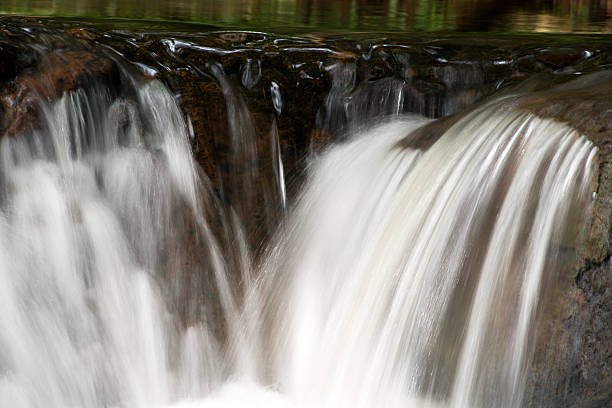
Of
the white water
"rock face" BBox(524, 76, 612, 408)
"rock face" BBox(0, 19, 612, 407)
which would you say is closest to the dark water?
"rock face" BBox(0, 19, 612, 407)

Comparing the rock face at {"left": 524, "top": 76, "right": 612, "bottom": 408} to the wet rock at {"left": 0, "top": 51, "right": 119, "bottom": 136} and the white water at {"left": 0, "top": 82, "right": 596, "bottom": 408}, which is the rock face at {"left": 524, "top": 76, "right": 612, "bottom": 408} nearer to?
the white water at {"left": 0, "top": 82, "right": 596, "bottom": 408}

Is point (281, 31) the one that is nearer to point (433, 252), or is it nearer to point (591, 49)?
point (591, 49)

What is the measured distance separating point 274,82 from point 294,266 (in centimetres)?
106

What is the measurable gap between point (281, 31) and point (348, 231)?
172 cm

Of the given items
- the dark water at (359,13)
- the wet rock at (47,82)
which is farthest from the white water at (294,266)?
the dark water at (359,13)

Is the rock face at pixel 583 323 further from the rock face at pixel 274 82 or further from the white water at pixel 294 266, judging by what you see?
the rock face at pixel 274 82

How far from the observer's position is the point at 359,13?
7730 millimetres

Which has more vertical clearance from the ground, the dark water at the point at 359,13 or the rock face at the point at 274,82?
the dark water at the point at 359,13

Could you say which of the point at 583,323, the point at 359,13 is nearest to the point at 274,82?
the point at 583,323

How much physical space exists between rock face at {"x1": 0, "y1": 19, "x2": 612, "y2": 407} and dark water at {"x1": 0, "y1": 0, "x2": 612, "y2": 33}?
0.78m

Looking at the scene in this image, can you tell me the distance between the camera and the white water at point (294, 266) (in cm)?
258

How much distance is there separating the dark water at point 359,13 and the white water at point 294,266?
1.59 meters

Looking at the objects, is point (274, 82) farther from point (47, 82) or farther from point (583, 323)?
point (583, 323)

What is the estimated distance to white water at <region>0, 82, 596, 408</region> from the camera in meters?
2.58
